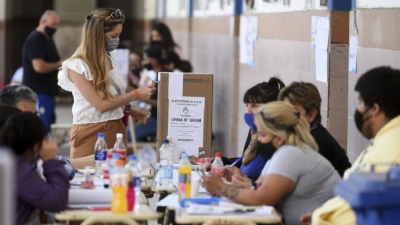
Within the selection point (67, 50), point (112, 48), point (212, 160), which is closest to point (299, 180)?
point (212, 160)

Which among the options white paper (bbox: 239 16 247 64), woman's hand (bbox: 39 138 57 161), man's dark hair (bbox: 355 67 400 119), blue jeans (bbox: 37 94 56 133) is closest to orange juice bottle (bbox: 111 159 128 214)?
woman's hand (bbox: 39 138 57 161)

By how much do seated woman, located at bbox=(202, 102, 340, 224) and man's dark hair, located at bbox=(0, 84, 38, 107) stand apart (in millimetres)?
1874

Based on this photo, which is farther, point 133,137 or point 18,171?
point 133,137

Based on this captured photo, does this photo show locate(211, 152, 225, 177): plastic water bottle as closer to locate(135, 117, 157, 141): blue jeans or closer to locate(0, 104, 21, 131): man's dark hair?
locate(0, 104, 21, 131): man's dark hair

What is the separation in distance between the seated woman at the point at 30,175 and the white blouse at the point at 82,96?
6.24 ft

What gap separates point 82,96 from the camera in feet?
24.4

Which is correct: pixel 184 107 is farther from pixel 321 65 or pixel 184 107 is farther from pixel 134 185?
pixel 134 185

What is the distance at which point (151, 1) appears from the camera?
23672mm

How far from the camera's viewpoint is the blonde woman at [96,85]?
7.33 meters

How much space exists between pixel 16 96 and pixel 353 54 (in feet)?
7.69

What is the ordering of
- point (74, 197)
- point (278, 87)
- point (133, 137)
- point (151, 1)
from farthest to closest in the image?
point (151, 1) → point (133, 137) → point (278, 87) → point (74, 197)

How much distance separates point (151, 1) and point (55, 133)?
10.5 meters

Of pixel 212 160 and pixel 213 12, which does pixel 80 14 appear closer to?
pixel 213 12

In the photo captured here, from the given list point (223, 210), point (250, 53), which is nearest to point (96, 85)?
point (223, 210)
